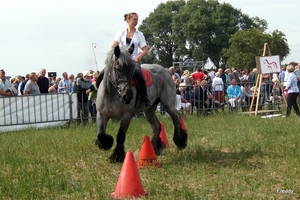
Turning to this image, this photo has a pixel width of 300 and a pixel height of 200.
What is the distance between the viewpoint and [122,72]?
9.17 m

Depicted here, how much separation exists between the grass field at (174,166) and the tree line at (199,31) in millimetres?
75485

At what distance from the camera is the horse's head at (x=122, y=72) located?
9.09 m

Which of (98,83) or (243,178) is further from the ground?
(98,83)

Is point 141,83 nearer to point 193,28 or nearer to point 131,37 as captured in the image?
point 131,37

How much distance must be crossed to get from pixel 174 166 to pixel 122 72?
181 cm

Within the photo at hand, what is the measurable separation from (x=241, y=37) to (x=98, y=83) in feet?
256

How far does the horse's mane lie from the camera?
9.16 meters

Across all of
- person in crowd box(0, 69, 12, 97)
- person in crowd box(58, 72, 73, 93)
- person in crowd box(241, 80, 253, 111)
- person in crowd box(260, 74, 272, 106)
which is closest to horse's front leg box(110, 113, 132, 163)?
person in crowd box(0, 69, 12, 97)

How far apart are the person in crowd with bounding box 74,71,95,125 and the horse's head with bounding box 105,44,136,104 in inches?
324

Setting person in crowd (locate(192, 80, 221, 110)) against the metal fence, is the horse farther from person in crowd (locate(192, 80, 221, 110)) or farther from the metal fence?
person in crowd (locate(192, 80, 221, 110))

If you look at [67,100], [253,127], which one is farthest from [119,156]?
[67,100]

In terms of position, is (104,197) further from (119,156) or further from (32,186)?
(119,156)

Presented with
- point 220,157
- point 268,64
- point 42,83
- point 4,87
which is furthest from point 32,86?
point 220,157

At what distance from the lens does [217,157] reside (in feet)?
32.4
